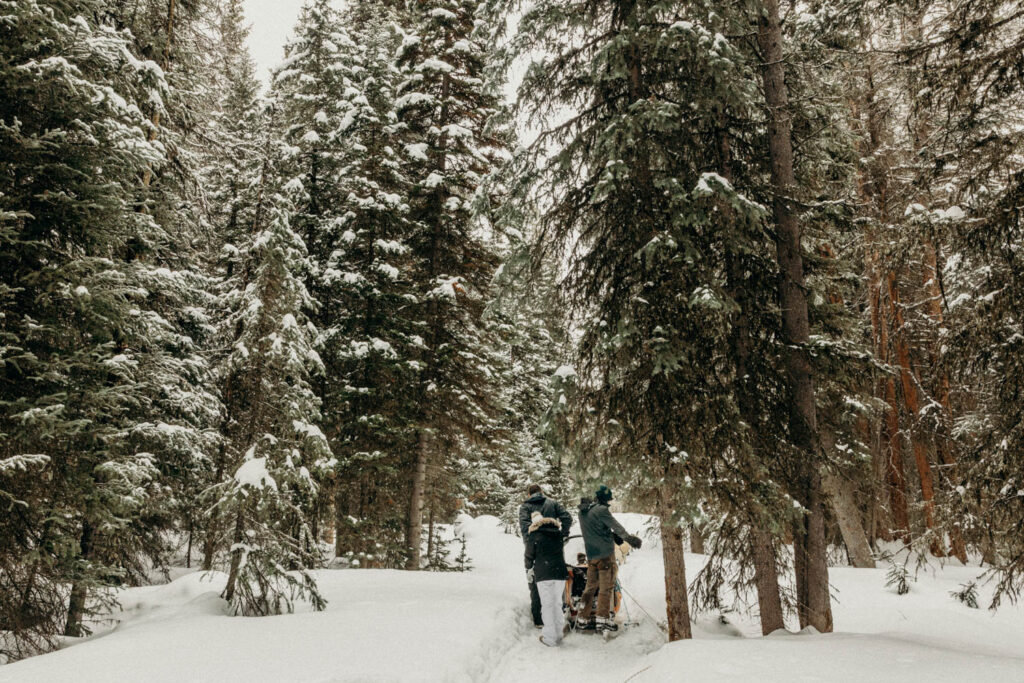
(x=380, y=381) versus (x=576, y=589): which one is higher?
(x=380, y=381)

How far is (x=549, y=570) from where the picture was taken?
28.4 ft

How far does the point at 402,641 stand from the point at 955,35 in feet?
30.2

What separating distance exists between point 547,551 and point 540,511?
0.75 m

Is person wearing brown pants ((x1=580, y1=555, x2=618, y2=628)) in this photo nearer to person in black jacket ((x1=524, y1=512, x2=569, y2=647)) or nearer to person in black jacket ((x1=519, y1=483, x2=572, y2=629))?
person in black jacket ((x1=524, y1=512, x2=569, y2=647))

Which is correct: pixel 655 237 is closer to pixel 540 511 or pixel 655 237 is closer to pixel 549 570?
pixel 540 511

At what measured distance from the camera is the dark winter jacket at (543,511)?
9133 mm

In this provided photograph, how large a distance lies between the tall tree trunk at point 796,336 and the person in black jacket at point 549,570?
3.61m

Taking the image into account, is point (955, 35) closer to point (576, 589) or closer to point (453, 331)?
point (576, 589)

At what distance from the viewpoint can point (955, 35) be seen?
18.7 feet

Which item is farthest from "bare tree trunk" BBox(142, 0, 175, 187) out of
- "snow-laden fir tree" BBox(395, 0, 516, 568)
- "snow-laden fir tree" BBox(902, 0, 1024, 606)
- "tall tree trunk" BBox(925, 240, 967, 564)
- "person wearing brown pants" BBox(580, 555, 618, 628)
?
"tall tree trunk" BBox(925, 240, 967, 564)

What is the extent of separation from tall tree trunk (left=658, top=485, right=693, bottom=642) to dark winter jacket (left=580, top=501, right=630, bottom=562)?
83 cm

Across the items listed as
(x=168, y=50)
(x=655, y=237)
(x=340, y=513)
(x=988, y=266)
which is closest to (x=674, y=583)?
(x=655, y=237)

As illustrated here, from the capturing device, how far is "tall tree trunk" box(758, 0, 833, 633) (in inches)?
318

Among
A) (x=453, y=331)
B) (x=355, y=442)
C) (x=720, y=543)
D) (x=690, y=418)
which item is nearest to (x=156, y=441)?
(x=355, y=442)
